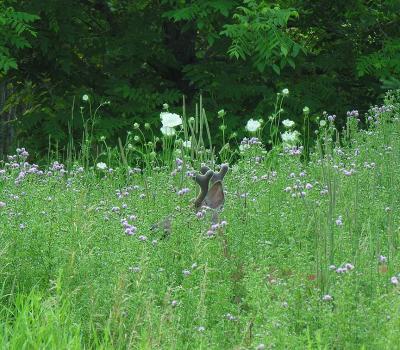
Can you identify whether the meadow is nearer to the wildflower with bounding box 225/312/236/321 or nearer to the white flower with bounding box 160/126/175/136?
the wildflower with bounding box 225/312/236/321

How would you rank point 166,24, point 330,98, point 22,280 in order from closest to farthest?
point 22,280 → point 330,98 → point 166,24

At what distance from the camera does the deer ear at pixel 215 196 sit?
5.48 metres

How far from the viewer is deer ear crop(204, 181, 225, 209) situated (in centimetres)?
548

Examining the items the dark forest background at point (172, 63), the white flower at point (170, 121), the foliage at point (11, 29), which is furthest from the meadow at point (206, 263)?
the dark forest background at point (172, 63)

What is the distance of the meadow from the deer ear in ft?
0.27

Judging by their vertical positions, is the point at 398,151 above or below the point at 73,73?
below

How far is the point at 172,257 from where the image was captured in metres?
4.83

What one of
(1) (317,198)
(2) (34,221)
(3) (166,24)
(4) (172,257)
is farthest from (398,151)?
(3) (166,24)

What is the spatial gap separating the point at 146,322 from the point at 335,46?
736 centimetres

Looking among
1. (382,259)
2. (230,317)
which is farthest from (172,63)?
(230,317)

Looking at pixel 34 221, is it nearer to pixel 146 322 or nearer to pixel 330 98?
pixel 146 322

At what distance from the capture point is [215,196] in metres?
5.50

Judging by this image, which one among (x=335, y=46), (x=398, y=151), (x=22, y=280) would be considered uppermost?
(x=335, y=46)

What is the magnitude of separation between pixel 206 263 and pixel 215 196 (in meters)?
1.49
